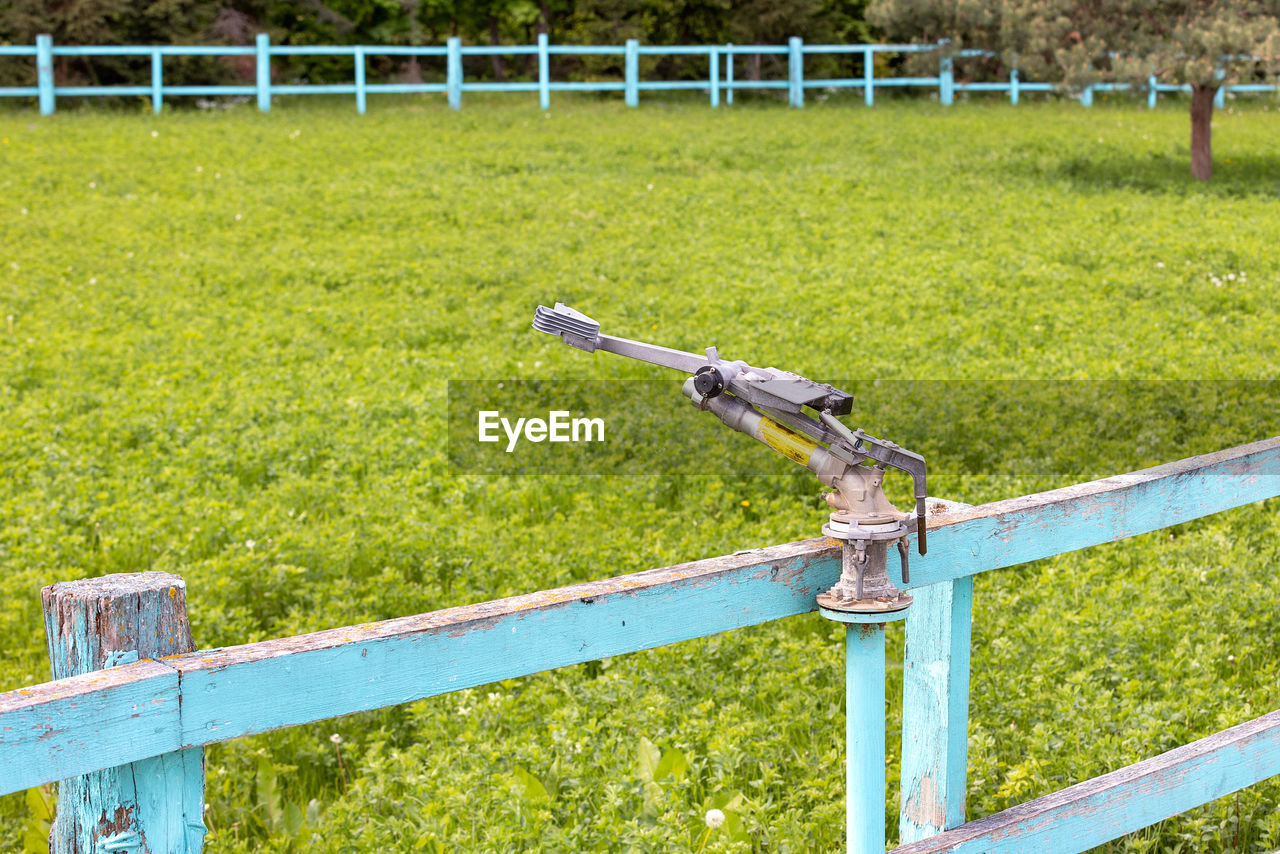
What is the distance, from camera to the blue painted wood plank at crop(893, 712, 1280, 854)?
8.30 feet

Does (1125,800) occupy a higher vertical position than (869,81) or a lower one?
lower

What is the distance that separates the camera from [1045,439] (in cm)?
757

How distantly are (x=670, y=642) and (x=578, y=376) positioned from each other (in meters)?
7.14

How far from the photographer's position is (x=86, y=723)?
168 centimetres

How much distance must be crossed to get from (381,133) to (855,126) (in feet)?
30.2

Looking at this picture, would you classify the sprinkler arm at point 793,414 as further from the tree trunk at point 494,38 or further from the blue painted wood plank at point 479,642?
the tree trunk at point 494,38

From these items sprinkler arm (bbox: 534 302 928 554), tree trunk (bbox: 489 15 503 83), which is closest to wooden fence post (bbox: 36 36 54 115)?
tree trunk (bbox: 489 15 503 83)

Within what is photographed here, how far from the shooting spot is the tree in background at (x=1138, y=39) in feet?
53.5

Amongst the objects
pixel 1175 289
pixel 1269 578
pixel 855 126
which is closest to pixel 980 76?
pixel 855 126

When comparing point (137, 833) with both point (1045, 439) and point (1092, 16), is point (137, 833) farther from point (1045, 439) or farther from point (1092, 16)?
point (1092, 16)

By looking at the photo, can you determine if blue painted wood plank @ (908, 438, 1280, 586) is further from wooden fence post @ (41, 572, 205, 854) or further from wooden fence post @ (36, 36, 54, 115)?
wooden fence post @ (36, 36, 54, 115)

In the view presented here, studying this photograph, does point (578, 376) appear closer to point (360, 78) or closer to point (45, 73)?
point (360, 78)

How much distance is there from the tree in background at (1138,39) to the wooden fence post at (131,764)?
1688cm

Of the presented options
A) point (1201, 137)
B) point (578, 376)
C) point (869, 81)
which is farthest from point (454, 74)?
point (578, 376)
